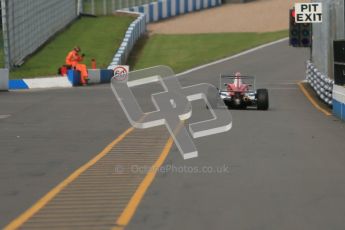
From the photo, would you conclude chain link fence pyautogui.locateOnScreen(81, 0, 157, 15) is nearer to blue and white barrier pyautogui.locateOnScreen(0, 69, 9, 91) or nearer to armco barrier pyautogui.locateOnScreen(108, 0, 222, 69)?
armco barrier pyautogui.locateOnScreen(108, 0, 222, 69)

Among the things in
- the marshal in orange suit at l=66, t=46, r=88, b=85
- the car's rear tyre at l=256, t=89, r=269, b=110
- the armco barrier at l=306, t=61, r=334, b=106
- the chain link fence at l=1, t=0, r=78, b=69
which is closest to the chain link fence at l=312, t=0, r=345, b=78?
the armco barrier at l=306, t=61, r=334, b=106

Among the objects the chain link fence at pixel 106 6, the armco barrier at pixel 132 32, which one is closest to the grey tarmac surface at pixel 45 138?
the armco barrier at pixel 132 32

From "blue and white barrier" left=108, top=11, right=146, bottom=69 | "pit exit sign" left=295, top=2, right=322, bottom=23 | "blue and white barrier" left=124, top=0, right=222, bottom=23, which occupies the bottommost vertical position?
"blue and white barrier" left=108, top=11, right=146, bottom=69

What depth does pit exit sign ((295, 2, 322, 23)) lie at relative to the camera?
29828 mm

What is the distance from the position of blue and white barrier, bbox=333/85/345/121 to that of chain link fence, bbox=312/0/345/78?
13.6ft

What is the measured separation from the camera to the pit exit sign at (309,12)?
97.9 ft

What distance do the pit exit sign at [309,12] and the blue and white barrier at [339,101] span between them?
24.8 feet

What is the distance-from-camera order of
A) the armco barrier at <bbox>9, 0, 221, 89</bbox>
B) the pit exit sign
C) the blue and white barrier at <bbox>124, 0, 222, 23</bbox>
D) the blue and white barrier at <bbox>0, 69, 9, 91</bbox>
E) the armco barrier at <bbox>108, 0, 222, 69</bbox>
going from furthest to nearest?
the blue and white barrier at <bbox>124, 0, 222, 23</bbox> → the armco barrier at <bbox>108, 0, 222, 69</bbox> → the armco barrier at <bbox>9, 0, 221, 89</bbox> → the blue and white barrier at <bbox>0, 69, 9, 91</bbox> → the pit exit sign

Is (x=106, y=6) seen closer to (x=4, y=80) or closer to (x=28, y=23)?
(x=28, y=23)

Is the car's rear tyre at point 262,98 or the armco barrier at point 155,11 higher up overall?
the armco barrier at point 155,11

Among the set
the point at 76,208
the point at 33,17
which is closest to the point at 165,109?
the point at 76,208

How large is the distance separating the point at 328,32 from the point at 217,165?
19.0m

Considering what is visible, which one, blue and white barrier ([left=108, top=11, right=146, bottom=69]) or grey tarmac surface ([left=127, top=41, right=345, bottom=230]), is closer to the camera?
grey tarmac surface ([left=127, top=41, right=345, bottom=230])

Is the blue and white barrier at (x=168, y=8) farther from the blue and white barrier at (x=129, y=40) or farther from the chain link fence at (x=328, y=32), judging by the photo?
the chain link fence at (x=328, y=32)
